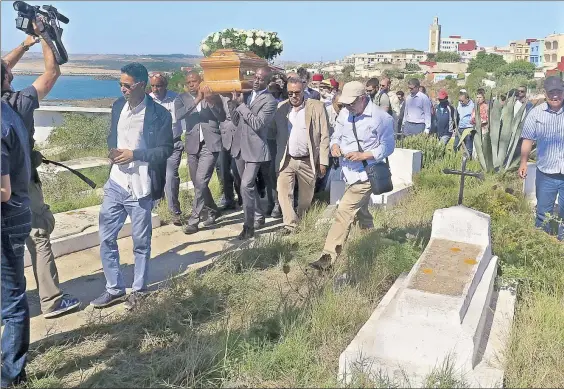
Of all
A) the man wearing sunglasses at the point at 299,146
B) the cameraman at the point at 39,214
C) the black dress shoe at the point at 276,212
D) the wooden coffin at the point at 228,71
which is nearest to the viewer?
the cameraman at the point at 39,214

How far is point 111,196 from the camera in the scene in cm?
432

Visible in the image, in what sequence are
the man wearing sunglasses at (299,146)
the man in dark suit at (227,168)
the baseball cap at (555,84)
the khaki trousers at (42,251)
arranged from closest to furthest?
the khaki trousers at (42,251) < the baseball cap at (555,84) < the man wearing sunglasses at (299,146) < the man in dark suit at (227,168)

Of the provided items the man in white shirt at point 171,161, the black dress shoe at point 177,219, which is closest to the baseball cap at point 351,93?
the man in white shirt at point 171,161

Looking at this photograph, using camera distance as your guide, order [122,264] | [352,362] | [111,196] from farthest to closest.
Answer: [122,264] < [111,196] < [352,362]

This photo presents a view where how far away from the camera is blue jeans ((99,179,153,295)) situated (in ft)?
14.1

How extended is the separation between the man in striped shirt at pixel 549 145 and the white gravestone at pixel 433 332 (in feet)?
A: 6.90

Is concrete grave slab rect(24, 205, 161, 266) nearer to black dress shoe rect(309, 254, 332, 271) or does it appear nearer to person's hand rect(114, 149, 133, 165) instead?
person's hand rect(114, 149, 133, 165)

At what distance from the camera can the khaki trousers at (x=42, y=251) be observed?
158 inches

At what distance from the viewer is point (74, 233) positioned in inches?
226

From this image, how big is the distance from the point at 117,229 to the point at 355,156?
2062mm

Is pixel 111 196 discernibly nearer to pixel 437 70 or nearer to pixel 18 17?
pixel 18 17

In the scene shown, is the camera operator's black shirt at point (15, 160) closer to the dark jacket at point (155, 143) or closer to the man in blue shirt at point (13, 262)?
the man in blue shirt at point (13, 262)

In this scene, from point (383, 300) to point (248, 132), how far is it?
9.44 ft

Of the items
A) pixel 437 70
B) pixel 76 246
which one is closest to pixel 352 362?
pixel 76 246
